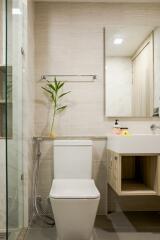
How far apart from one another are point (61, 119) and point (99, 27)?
1.04 metres

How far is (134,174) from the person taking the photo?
2869mm

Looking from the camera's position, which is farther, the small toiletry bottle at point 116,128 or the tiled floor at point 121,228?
the small toiletry bottle at point 116,128

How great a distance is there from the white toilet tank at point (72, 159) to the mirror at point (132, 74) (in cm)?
51

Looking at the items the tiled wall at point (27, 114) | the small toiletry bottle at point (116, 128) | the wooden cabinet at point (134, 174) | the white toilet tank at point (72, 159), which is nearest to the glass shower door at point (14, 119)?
the tiled wall at point (27, 114)

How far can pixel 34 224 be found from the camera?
2.53 m

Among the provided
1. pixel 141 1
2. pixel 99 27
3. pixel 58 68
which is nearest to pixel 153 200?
pixel 58 68

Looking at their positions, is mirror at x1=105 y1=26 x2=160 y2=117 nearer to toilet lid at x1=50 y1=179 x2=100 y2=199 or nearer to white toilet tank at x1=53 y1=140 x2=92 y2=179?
white toilet tank at x1=53 y1=140 x2=92 y2=179

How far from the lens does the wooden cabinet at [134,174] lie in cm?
227

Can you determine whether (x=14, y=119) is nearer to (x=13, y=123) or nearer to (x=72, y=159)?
(x=13, y=123)

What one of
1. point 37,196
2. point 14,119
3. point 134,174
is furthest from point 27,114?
point 134,174

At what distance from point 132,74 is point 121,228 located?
149 cm

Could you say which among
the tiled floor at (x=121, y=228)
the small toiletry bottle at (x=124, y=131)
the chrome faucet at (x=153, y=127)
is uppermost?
the chrome faucet at (x=153, y=127)

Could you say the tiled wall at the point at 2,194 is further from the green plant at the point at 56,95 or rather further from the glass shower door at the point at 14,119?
the green plant at the point at 56,95

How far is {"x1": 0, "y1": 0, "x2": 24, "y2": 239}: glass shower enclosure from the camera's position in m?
1.75
